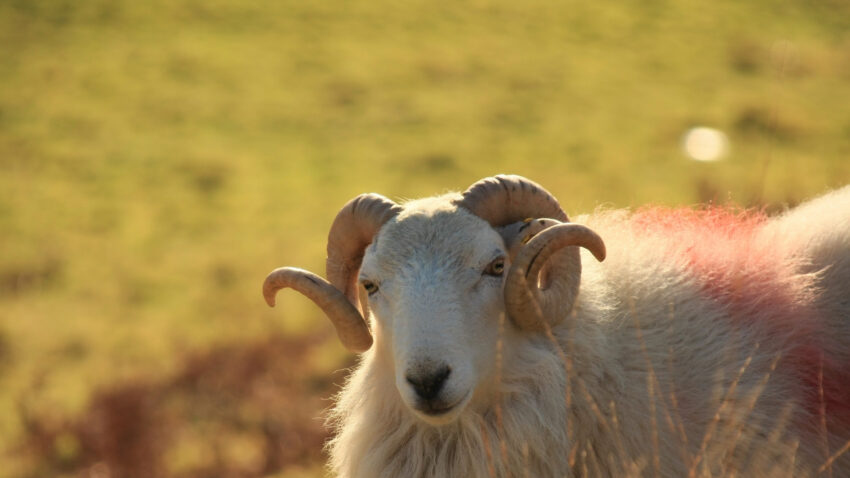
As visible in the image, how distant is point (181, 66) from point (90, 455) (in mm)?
17696

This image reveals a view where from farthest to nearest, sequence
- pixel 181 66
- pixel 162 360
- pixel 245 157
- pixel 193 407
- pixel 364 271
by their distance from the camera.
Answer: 1. pixel 181 66
2. pixel 245 157
3. pixel 162 360
4. pixel 193 407
5. pixel 364 271

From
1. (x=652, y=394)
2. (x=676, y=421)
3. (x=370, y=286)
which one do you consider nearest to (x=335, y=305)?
(x=370, y=286)

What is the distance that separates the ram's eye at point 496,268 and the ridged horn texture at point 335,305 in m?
0.72

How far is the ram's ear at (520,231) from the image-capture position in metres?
4.41

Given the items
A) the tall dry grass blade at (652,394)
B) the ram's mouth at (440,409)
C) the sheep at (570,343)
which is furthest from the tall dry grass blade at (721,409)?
the ram's mouth at (440,409)

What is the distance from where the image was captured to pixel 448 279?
415 centimetres

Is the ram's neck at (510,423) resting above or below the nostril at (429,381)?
below

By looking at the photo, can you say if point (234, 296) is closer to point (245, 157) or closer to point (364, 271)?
point (245, 157)

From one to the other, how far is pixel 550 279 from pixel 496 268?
0.95 ft

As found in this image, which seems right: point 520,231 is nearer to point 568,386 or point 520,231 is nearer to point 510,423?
point 568,386

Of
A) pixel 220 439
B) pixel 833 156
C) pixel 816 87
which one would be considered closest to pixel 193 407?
pixel 220 439

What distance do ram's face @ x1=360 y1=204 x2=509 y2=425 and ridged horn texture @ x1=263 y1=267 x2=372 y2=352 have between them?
92 millimetres

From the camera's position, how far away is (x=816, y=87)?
67.3 ft

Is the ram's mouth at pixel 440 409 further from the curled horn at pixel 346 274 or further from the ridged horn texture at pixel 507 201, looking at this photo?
the ridged horn texture at pixel 507 201
